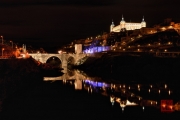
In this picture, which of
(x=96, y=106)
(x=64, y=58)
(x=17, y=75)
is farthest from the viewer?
(x=64, y=58)

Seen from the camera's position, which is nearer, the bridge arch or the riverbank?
the riverbank

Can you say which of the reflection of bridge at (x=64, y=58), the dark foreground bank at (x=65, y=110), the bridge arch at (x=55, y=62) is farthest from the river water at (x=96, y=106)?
the bridge arch at (x=55, y=62)

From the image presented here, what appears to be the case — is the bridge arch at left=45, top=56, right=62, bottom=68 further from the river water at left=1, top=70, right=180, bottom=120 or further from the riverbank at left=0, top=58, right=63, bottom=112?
the river water at left=1, top=70, right=180, bottom=120

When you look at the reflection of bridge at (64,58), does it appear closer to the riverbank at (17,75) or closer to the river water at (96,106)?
the riverbank at (17,75)

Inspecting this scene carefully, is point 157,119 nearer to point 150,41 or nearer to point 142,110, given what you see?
point 142,110

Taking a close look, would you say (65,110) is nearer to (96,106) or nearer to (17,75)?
(96,106)

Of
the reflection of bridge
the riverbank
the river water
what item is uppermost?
the reflection of bridge

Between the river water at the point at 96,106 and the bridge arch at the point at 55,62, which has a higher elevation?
the bridge arch at the point at 55,62

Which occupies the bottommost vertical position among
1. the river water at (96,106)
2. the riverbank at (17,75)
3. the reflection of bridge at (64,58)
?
the river water at (96,106)

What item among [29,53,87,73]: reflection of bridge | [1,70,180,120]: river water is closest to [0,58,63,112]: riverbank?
[1,70,180,120]: river water

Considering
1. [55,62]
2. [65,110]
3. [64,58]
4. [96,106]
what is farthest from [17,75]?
[55,62]

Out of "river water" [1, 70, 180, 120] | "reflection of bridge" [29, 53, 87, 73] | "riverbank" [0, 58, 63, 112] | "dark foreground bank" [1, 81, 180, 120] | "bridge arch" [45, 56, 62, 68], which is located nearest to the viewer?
"dark foreground bank" [1, 81, 180, 120]

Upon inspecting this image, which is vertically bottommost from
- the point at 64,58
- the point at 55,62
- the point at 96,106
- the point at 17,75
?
the point at 96,106

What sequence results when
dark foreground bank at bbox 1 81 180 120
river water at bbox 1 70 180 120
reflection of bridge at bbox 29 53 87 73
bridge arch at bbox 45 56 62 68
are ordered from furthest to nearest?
bridge arch at bbox 45 56 62 68 < reflection of bridge at bbox 29 53 87 73 < river water at bbox 1 70 180 120 < dark foreground bank at bbox 1 81 180 120
